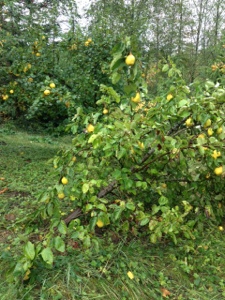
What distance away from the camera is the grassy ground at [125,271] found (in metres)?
1.68

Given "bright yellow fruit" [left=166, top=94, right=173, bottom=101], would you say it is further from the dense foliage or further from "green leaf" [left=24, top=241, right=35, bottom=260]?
"green leaf" [left=24, top=241, right=35, bottom=260]

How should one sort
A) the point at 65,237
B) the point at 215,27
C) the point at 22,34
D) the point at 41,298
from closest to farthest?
the point at 41,298 < the point at 65,237 < the point at 22,34 < the point at 215,27

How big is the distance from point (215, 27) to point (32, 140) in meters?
8.17

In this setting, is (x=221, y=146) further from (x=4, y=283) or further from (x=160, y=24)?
(x=160, y=24)

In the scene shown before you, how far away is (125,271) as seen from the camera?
191cm

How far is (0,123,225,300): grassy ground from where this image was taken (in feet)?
5.50

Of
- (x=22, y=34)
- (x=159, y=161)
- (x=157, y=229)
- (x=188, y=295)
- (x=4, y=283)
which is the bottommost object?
(x=188, y=295)

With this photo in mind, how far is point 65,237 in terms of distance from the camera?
2186 millimetres

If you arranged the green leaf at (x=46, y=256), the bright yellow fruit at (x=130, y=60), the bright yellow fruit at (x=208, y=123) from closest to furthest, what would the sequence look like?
the bright yellow fruit at (x=130, y=60)
the green leaf at (x=46, y=256)
the bright yellow fruit at (x=208, y=123)

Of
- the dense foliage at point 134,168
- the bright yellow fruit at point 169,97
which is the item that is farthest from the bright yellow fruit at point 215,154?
the bright yellow fruit at point 169,97

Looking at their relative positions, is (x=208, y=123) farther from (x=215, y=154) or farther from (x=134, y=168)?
(x=134, y=168)

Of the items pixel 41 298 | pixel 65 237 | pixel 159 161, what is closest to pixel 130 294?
pixel 41 298

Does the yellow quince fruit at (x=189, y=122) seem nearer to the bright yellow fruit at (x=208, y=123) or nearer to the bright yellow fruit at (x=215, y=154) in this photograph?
the bright yellow fruit at (x=208, y=123)

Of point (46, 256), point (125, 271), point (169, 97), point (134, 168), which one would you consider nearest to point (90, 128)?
point (134, 168)
